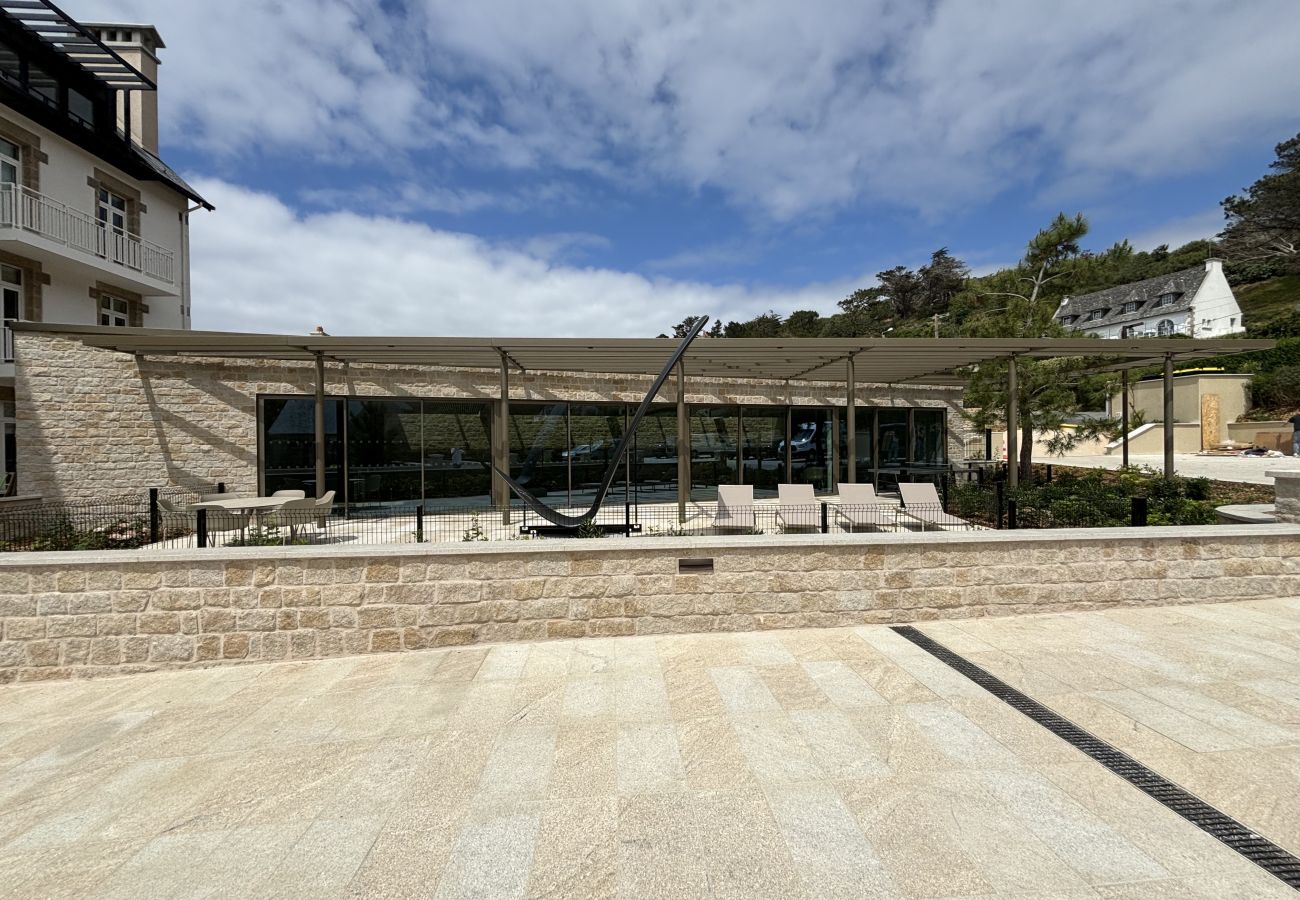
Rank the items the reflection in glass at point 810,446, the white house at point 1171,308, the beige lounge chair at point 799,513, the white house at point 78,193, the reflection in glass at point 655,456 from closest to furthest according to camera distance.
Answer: the beige lounge chair at point 799,513
the white house at point 78,193
the reflection in glass at point 655,456
the reflection in glass at point 810,446
the white house at point 1171,308

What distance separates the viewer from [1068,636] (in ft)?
18.3

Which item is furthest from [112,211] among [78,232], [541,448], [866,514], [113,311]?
[866,514]

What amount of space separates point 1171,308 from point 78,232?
2958 inches

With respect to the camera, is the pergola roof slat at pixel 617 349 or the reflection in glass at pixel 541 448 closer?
the pergola roof slat at pixel 617 349

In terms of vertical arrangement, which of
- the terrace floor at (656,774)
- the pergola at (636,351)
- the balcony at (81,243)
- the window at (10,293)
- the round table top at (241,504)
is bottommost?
the terrace floor at (656,774)

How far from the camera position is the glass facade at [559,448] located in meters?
12.8

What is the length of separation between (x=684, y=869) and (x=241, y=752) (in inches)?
128

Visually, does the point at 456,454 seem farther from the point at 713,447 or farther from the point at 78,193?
the point at 78,193

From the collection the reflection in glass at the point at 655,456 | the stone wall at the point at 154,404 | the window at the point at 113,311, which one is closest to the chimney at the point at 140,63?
the window at the point at 113,311

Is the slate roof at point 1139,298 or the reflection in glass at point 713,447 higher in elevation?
the slate roof at point 1139,298

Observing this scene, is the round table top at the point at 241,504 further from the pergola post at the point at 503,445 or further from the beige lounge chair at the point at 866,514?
the beige lounge chair at the point at 866,514

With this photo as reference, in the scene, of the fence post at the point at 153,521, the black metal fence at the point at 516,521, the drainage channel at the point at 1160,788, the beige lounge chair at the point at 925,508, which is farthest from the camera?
the beige lounge chair at the point at 925,508

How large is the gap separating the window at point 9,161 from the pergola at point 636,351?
7104 mm

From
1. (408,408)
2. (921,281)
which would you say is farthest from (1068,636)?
(921,281)
